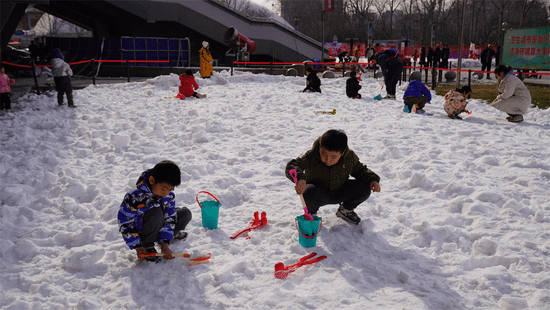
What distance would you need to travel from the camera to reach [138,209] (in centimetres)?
300

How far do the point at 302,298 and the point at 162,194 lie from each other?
3.93ft

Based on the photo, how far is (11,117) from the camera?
8758mm

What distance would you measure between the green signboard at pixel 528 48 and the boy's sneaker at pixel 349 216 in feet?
50.0

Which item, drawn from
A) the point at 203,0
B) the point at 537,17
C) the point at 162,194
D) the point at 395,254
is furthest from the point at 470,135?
the point at 537,17

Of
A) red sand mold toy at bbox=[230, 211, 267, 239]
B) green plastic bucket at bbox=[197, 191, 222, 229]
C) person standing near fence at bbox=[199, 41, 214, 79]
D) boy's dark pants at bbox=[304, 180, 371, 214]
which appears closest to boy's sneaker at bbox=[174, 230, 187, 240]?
green plastic bucket at bbox=[197, 191, 222, 229]

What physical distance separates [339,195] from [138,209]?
1683 mm

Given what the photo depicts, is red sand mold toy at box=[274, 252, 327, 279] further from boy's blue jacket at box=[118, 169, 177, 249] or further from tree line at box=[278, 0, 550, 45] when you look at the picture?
tree line at box=[278, 0, 550, 45]

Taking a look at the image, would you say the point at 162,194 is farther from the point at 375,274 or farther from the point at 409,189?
the point at 409,189

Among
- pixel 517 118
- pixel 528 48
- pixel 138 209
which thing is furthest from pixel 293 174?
pixel 528 48

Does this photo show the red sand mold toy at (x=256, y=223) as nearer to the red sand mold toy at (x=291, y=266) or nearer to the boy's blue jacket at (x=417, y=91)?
the red sand mold toy at (x=291, y=266)

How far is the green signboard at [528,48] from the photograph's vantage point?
15.4 meters

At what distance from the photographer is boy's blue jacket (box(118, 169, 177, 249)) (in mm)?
2977

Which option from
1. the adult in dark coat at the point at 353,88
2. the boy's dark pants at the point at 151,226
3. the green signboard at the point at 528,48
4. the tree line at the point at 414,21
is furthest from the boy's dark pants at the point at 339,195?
the tree line at the point at 414,21

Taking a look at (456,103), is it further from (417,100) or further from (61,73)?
(61,73)
